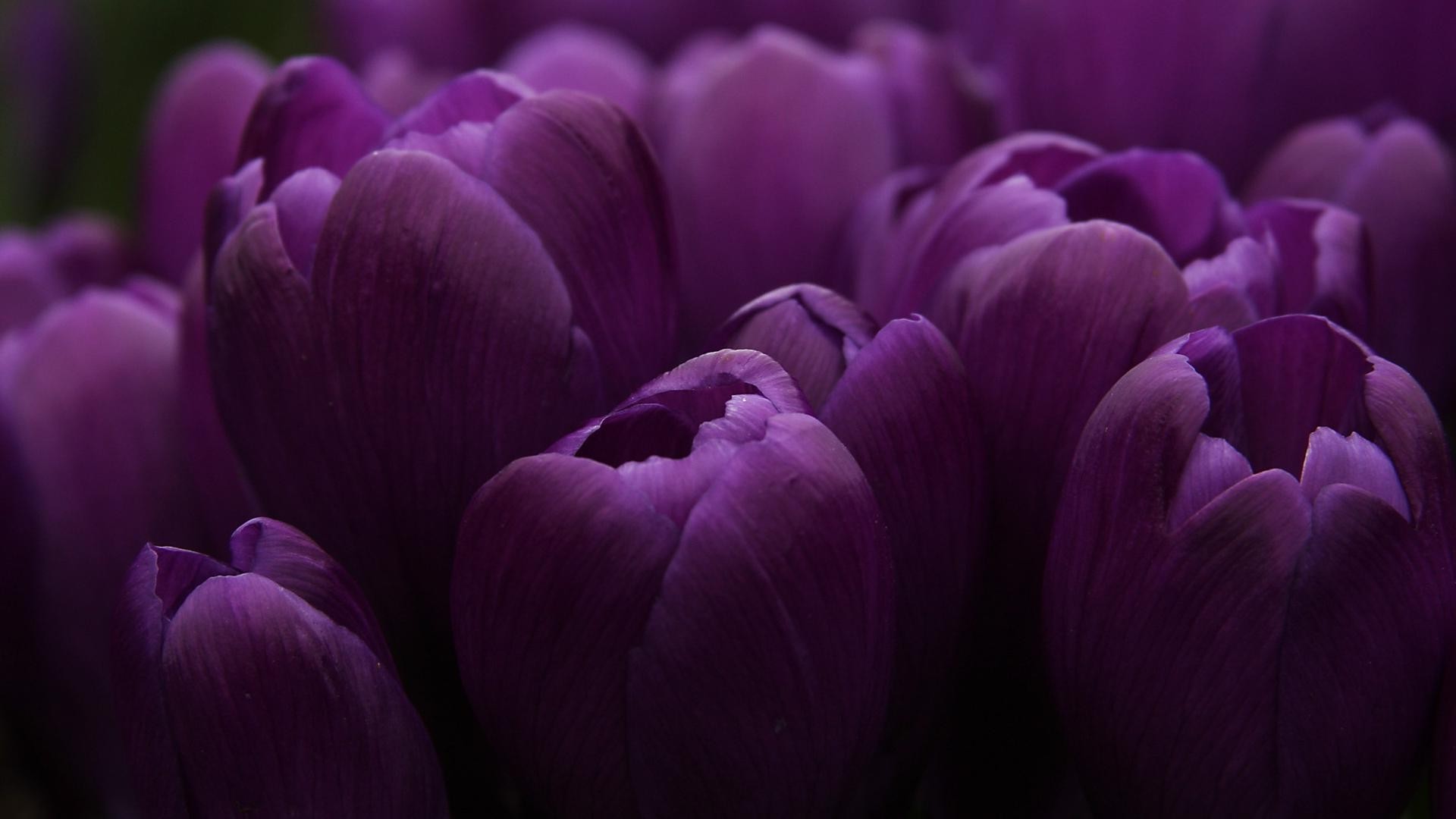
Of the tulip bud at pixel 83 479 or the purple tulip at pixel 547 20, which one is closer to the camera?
the tulip bud at pixel 83 479

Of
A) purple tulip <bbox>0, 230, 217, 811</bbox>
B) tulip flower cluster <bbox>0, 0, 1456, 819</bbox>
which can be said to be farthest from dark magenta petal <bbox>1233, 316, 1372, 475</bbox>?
purple tulip <bbox>0, 230, 217, 811</bbox>

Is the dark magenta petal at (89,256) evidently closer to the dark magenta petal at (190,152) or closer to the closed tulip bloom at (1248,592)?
the dark magenta petal at (190,152)

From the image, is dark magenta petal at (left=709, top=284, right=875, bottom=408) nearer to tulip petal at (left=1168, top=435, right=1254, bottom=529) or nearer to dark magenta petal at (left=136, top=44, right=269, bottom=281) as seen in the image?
tulip petal at (left=1168, top=435, right=1254, bottom=529)

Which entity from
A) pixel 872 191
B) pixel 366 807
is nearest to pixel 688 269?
pixel 872 191

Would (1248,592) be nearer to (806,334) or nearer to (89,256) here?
(806,334)

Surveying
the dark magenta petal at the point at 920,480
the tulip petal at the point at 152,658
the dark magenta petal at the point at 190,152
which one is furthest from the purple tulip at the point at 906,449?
the dark magenta petal at the point at 190,152

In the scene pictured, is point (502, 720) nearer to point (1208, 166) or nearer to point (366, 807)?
point (366, 807)

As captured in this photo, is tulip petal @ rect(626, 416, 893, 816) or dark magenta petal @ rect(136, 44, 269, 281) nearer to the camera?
tulip petal @ rect(626, 416, 893, 816)
